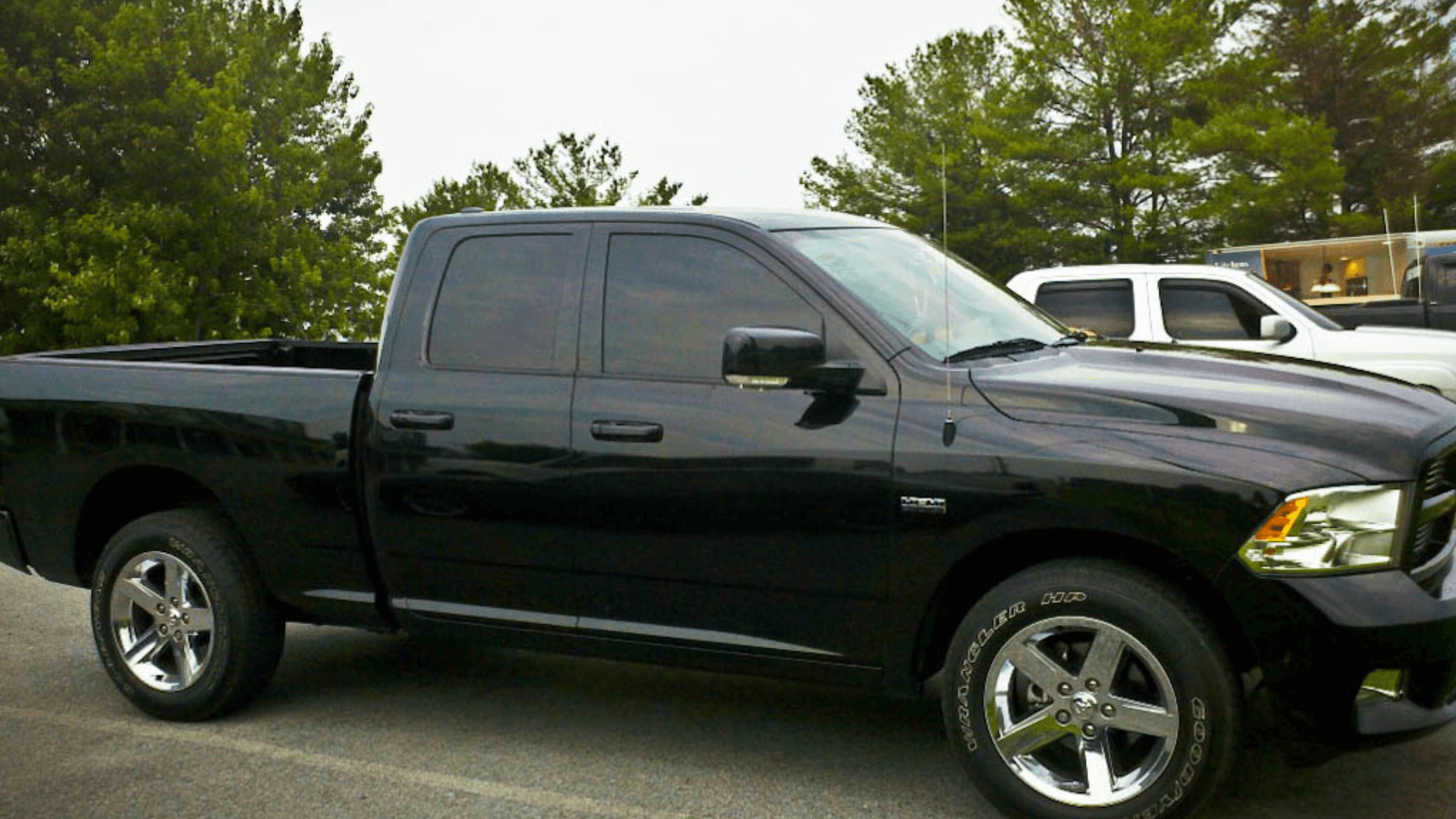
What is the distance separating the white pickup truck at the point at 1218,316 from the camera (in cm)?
1115

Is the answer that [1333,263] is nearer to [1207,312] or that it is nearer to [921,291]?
[1207,312]

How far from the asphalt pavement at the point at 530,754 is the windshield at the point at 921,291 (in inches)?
55.6

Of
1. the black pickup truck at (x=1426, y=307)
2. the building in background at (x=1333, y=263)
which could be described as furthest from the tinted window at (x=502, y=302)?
the building in background at (x=1333, y=263)

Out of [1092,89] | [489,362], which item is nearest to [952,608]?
[489,362]

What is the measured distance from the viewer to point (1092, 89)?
45.7m

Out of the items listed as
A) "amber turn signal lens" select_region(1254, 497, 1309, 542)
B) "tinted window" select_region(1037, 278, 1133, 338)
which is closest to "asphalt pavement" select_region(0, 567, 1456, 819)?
"amber turn signal lens" select_region(1254, 497, 1309, 542)

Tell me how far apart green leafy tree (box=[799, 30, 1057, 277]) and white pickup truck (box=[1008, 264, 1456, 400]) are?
35.8 m

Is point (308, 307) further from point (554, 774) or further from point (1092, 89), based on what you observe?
point (554, 774)

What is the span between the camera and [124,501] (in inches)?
236

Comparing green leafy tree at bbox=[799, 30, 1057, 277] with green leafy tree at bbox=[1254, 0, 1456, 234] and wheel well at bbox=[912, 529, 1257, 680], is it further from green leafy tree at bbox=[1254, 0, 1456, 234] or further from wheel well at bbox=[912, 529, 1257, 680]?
wheel well at bbox=[912, 529, 1257, 680]

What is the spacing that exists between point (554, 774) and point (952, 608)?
1.43m

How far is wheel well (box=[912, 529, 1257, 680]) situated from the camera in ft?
13.2

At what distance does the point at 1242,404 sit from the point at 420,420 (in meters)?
2.66

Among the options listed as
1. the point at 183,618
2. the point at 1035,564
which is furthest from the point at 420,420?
the point at 1035,564
